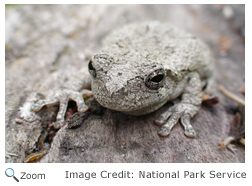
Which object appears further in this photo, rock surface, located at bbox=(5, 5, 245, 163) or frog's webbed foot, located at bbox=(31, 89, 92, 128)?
frog's webbed foot, located at bbox=(31, 89, 92, 128)

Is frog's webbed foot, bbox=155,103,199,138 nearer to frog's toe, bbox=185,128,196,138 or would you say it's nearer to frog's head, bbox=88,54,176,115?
frog's toe, bbox=185,128,196,138

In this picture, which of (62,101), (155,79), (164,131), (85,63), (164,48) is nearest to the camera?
(155,79)

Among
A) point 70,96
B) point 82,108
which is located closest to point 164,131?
point 82,108

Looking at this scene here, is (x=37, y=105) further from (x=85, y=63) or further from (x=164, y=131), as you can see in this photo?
(x=164, y=131)

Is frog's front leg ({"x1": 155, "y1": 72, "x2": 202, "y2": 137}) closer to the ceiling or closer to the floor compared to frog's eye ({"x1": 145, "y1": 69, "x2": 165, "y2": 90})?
closer to the floor
